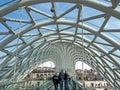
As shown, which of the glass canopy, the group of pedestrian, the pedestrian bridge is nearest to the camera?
the group of pedestrian

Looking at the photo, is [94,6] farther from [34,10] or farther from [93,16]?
[34,10]

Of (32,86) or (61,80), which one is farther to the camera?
(32,86)

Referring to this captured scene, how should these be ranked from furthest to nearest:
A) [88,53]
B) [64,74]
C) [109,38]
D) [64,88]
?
[88,53], [109,38], [64,74], [64,88]

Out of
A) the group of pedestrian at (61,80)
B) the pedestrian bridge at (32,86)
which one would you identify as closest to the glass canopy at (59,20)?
the pedestrian bridge at (32,86)

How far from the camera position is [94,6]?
73.4ft

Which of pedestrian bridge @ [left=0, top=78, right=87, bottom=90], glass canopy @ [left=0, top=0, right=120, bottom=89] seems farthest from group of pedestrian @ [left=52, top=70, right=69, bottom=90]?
glass canopy @ [left=0, top=0, right=120, bottom=89]

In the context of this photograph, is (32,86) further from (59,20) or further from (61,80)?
(59,20)

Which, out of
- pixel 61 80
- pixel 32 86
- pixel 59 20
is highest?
pixel 59 20

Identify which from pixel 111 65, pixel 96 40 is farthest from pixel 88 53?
pixel 96 40

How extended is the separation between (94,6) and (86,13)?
16.9 ft

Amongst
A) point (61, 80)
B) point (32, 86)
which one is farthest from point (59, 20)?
point (61, 80)

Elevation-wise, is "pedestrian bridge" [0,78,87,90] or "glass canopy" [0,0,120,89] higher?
"glass canopy" [0,0,120,89]

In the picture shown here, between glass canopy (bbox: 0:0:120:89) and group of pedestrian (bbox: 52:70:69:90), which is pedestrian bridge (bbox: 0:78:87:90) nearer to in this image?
group of pedestrian (bbox: 52:70:69:90)

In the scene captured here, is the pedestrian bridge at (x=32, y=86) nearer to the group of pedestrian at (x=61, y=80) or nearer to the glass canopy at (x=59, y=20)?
the group of pedestrian at (x=61, y=80)
